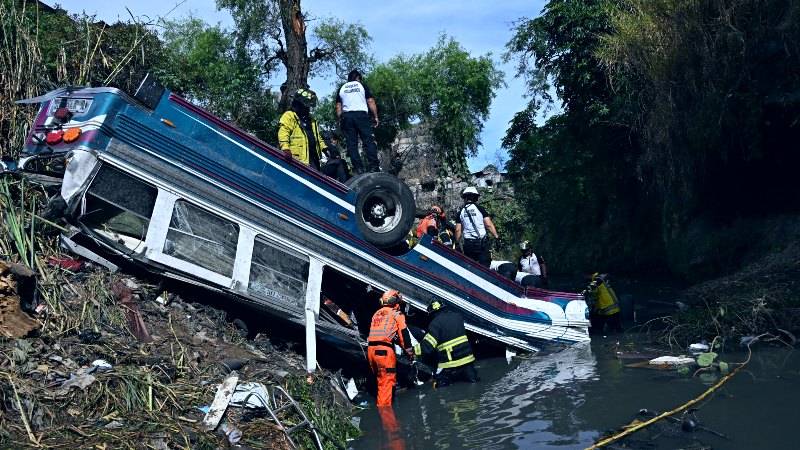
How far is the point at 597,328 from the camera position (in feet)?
38.7

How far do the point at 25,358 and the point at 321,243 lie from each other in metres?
2.98

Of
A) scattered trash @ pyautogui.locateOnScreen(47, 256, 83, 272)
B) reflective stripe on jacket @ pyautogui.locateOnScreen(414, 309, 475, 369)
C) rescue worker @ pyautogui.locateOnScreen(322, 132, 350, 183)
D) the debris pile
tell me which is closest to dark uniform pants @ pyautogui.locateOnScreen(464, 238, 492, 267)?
reflective stripe on jacket @ pyautogui.locateOnScreen(414, 309, 475, 369)

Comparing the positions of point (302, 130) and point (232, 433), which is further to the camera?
point (302, 130)

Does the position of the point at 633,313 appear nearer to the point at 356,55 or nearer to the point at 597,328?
the point at 597,328

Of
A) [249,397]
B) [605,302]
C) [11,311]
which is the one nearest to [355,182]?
[249,397]

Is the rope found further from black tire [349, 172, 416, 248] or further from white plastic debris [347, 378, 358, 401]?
black tire [349, 172, 416, 248]

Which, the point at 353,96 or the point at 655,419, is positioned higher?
the point at 353,96

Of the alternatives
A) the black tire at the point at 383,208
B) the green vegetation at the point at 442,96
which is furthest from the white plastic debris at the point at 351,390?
the green vegetation at the point at 442,96

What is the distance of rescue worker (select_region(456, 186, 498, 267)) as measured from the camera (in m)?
10.2

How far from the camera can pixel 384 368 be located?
8133mm

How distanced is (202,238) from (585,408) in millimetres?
3877

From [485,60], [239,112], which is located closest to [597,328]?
[239,112]

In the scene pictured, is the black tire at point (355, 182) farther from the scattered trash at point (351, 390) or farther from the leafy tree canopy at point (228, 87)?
the leafy tree canopy at point (228, 87)

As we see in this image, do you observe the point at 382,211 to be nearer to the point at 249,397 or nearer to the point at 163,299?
the point at 163,299
